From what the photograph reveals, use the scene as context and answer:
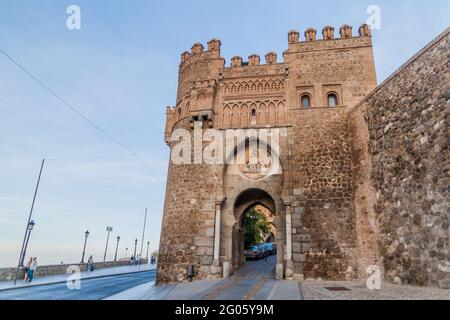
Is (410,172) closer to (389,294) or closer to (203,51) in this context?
(389,294)

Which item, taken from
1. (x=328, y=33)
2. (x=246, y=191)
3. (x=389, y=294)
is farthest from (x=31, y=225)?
(x=328, y=33)

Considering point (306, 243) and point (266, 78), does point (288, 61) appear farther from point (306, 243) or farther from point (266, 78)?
point (306, 243)

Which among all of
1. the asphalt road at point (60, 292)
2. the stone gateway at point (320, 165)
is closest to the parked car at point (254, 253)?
the stone gateway at point (320, 165)

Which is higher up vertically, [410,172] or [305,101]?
[305,101]

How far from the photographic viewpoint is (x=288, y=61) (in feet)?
46.8

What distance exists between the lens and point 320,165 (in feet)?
40.6

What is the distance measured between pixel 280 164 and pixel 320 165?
5.66ft

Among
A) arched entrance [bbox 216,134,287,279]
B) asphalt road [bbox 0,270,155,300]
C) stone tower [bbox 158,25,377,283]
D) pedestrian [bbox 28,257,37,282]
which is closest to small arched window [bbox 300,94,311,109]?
stone tower [bbox 158,25,377,283]

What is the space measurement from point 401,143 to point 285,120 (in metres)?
5.15

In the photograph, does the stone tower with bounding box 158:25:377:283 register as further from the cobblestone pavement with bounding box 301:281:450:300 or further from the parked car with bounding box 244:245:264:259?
the parked car with bounding box 244:245:264:259

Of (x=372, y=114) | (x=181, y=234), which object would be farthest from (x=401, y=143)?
(x=181, y=234)

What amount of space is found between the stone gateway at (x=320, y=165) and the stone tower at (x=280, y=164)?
48 mm

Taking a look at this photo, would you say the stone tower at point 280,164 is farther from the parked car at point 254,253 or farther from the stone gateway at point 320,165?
the parked car at point 254,253

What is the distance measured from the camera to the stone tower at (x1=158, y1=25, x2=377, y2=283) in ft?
37.9
